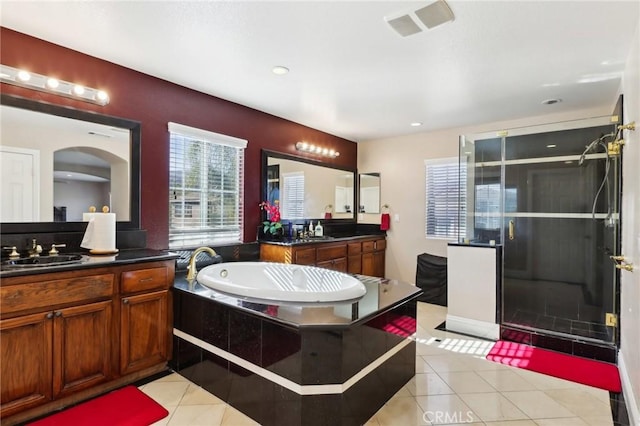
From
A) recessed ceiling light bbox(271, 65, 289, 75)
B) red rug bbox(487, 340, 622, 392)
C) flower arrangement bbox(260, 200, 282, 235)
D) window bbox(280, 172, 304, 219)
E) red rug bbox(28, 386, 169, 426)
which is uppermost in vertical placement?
recessed ceiling light bbox(271, 65, 289, 75)

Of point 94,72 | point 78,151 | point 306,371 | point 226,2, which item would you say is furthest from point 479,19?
point 78,151

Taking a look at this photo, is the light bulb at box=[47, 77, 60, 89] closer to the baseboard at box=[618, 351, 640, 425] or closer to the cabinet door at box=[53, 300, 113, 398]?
the cabinet door at box=[53, 300, 113, 398]

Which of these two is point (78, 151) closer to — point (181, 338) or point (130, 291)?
point (130, 291)

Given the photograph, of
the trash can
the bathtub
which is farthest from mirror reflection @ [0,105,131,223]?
Result: the trash can

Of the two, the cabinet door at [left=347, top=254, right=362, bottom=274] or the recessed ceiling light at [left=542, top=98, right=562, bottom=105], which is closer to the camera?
the recessed ceiling light at [left=542, top=98, right=562, bottom=105]

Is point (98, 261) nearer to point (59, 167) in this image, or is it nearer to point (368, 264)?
point (59, 167)

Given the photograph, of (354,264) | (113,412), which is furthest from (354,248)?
(113,412)

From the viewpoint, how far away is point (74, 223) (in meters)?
2.52

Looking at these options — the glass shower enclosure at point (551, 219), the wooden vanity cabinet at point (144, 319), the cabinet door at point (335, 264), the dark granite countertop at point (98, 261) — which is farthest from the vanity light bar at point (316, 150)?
the wooden vanity cabinet at point (144, 319)

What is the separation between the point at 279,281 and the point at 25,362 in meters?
1.79

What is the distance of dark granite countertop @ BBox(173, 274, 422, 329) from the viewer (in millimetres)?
1842

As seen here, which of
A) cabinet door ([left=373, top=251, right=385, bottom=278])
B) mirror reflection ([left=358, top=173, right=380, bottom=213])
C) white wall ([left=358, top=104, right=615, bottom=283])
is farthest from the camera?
mirror reflection ([left=358, top=173, right=380, bottom=213])

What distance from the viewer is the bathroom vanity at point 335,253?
12.4 ft

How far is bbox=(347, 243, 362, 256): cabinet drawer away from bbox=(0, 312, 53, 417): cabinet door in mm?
3288
